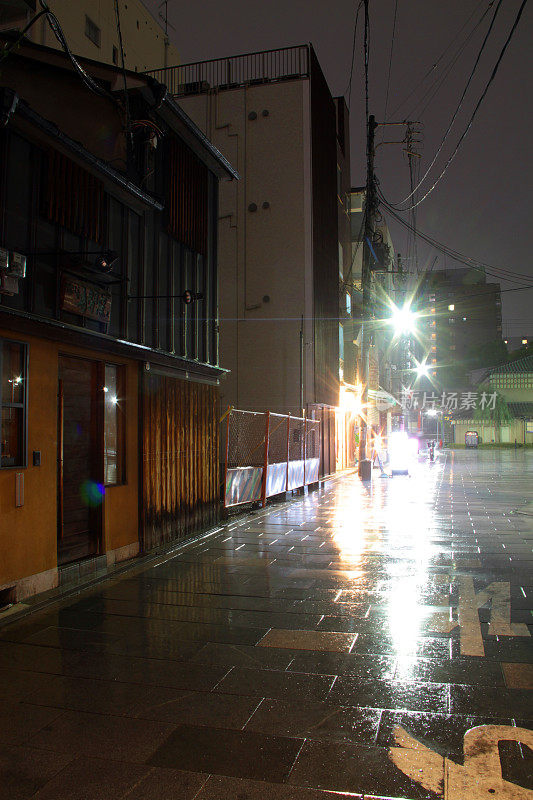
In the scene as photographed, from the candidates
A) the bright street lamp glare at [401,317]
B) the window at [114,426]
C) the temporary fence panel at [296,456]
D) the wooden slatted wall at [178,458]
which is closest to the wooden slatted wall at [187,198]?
the wooden slatted wall at [178,458]

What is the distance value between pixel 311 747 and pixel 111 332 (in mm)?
6455

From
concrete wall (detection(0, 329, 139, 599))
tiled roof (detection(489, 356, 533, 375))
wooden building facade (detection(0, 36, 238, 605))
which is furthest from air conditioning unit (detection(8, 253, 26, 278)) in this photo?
tiled roof (detection(489, 356, 533, 375))

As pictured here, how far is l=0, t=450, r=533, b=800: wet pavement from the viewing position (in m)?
3.35

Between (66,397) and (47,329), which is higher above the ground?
(47,329)

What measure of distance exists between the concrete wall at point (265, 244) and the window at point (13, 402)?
662 inches

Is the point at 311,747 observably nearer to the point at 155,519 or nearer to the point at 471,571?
the point at 471,571

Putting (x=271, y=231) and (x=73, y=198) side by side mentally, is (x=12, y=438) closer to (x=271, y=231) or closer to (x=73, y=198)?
(x=73, y=198)

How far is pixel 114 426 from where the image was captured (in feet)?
30.0

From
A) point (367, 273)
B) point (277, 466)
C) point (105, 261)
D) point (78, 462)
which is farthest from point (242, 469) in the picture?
point (367, 273)

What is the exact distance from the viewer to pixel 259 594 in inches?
284

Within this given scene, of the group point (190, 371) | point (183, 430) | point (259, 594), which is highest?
point (190, 371)

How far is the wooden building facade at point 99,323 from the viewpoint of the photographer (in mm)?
6852

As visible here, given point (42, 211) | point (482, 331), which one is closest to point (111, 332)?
point (42, 211)

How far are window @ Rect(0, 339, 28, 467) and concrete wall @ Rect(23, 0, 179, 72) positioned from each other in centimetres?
1814
